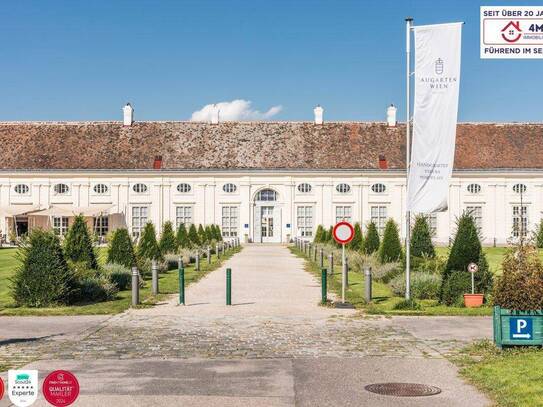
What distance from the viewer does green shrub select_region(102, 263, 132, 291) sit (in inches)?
825

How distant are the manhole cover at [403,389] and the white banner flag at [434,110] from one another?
26.6 ft

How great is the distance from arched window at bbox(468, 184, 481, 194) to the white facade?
7 centimetres

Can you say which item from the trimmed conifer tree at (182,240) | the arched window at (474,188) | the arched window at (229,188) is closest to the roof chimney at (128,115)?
the arched window at (229,188)

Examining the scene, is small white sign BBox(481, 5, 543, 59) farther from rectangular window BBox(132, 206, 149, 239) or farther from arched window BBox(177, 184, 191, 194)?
rectangular window BBox(132, 206, 149, 239)

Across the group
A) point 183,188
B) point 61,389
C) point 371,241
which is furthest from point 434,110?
point 183,188

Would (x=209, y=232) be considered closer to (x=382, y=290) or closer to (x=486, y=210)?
(x=486, y=210)

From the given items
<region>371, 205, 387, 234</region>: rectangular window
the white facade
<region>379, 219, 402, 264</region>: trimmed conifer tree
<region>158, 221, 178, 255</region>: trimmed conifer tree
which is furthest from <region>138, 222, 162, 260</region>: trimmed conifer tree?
<region>371, 205, 387, 234</region>: rectangular window

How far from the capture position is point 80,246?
20.5 m

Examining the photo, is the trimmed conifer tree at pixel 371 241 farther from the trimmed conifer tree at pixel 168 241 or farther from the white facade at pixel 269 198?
the white facade at pixel 269 198

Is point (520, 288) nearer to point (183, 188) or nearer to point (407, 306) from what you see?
point (407, 306)

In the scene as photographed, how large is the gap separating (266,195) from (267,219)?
68.9 inches

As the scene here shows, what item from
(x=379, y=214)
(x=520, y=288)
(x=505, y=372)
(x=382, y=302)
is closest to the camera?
(x=505, y=372)

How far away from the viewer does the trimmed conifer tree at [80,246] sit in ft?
66.8

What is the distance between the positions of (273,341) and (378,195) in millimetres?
44012
